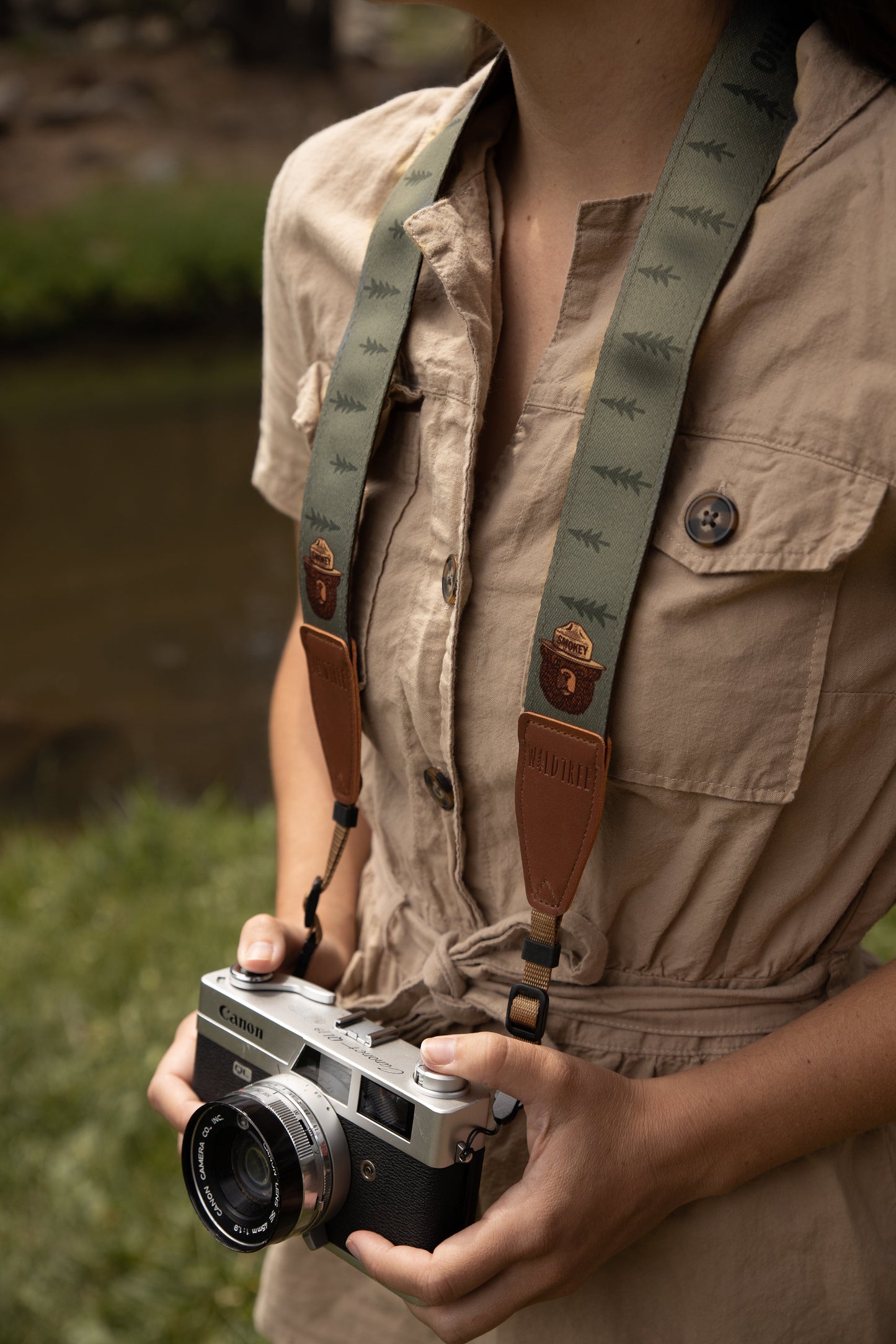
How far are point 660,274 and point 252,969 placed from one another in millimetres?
608

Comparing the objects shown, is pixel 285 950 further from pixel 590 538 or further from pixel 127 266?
pixel 127 266

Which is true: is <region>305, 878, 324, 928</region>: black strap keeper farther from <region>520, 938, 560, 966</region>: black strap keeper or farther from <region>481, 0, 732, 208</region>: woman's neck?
<region>481, 0, 732, 208</region>: woman's neck

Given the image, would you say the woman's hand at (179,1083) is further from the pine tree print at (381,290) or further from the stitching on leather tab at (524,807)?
the pine tree print at (381,290)

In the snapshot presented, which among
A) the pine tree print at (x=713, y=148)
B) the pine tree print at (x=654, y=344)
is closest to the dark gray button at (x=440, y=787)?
the pine tree print at (x=654, y=344)

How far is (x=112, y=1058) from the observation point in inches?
98.6

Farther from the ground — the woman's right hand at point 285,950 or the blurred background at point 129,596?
the woman's right hand at point 285,950

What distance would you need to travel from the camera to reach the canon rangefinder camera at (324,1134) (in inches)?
34.2

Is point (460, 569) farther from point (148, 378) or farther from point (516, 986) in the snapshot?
point (148, 378)

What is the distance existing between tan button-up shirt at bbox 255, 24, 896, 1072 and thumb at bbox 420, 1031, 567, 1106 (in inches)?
4.9

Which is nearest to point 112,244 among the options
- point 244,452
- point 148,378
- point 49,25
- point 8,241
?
point 8,241

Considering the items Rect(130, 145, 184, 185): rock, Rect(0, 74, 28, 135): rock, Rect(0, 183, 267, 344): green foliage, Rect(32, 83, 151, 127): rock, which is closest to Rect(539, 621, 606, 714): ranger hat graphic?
Rect(0, 183, 267, 344): green foliage

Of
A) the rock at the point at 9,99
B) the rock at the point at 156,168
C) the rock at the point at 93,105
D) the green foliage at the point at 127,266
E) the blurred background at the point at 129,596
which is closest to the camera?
the blurred background at the point at 129,596

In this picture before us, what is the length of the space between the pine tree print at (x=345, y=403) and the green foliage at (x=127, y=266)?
979 centimetres

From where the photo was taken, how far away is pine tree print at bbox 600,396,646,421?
813mm
